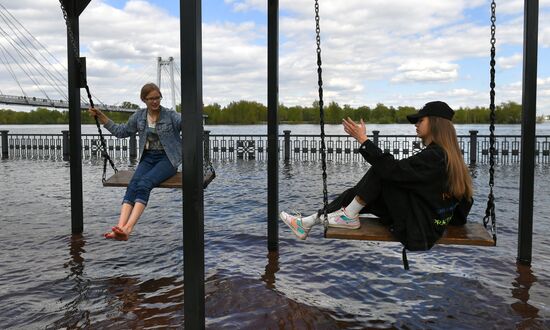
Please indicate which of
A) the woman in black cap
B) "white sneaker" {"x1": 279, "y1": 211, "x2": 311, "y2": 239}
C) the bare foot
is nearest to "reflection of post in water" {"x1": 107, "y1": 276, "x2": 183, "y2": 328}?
the bare foot

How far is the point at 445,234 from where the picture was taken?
3.95 m

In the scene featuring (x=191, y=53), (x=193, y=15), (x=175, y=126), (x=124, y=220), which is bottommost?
(x=124, y=220)

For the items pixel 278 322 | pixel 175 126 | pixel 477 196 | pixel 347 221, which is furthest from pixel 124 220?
pixel 477 196

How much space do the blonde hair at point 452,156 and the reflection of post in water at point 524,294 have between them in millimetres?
1148

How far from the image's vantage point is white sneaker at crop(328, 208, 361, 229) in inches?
163

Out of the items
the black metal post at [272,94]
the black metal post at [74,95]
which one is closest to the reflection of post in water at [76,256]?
the black metal post at [74,95]

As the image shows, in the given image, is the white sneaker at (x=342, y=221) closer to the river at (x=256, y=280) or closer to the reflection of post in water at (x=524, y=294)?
the river at (x=256, y=280)

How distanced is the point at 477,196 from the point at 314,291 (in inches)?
313

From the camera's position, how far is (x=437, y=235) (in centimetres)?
384

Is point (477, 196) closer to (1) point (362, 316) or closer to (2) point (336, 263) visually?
(2) point (336, 263)

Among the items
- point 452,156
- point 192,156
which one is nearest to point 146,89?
point 192,156

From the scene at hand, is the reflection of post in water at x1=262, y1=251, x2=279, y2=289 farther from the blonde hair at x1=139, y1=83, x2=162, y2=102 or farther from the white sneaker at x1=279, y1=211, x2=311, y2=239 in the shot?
the blonde hair at x1=139, y1=83, x2=162, y2=102

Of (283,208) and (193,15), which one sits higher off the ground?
(193,15)

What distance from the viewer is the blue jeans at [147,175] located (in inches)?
201
